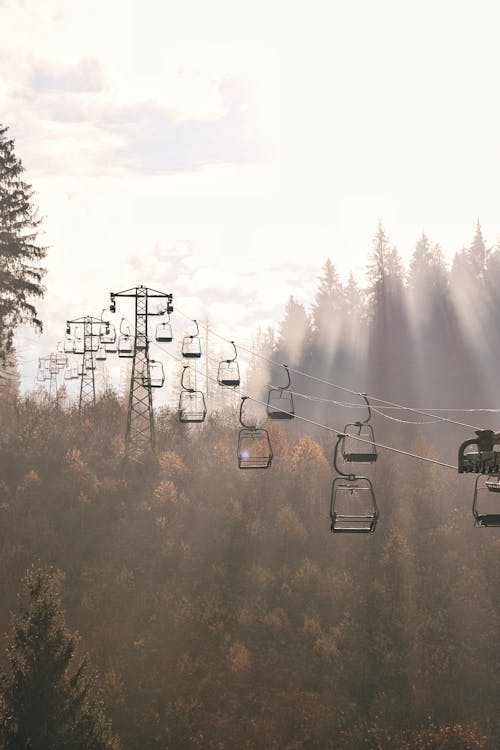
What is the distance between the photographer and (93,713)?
95.5ft

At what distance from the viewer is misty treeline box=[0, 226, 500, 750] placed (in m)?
38.3

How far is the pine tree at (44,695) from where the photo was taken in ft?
91.5

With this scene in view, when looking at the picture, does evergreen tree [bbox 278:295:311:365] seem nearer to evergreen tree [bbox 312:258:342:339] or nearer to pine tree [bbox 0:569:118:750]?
evergreen tree [bbox 312:258:342:339]

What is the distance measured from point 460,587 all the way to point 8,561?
2668 cm

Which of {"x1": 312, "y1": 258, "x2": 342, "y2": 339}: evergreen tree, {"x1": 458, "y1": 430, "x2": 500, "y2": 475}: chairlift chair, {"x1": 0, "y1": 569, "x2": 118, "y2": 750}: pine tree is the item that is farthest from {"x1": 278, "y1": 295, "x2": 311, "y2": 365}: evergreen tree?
{"x1": 458, "y1": 430, "x2": 500, "y2": 475}: chairlift chair

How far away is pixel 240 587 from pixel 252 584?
74 cm

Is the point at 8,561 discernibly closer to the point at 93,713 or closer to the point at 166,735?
the point at 166,735

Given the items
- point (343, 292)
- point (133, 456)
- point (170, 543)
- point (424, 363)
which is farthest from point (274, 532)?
point (343, 292)

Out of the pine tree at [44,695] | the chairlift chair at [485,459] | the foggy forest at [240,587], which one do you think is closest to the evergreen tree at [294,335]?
the foggy forest at [240,587]

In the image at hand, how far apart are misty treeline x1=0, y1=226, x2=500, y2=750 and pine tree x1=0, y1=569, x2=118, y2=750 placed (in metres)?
8.57

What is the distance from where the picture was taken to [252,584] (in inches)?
1825

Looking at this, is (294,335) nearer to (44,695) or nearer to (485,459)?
(44,695)

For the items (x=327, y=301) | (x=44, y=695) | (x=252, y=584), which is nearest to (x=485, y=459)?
(x=44, y=695)

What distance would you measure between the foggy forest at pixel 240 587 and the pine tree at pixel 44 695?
0.46 feet
